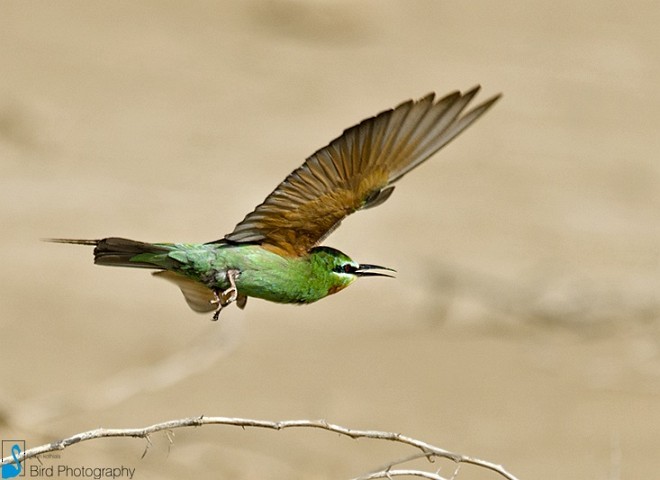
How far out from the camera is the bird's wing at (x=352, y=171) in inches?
152

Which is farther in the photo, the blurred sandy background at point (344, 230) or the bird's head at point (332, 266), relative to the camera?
the blurred sandy background at point (344, 230)

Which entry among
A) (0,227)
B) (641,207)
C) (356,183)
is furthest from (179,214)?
(356,183)

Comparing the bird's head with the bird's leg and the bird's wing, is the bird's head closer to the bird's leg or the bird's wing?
the bird's wing

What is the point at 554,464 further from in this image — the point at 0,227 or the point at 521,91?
the point at 521,91

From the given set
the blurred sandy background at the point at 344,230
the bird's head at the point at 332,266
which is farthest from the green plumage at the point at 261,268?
the blurred sandy background at the point at 344,230

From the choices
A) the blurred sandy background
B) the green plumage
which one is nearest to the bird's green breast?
the green plumage

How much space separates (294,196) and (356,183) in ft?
0.57

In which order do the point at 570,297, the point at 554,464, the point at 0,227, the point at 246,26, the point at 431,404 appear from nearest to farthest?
the point at 554,464, the point at 431,404, the point at 570,297, the point at 0,227, the point at 246,26

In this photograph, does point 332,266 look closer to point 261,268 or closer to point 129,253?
point 261,268

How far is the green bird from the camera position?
12.6ft

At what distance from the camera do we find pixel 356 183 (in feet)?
12.9

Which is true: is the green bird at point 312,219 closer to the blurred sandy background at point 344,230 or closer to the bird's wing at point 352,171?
the bird's wing at point 352,171

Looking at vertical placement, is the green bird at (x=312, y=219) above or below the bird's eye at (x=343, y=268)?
above

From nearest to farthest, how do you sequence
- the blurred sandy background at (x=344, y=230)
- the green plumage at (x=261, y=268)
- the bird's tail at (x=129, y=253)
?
1. the bird's tail at (x=129, y=253)
2. the green plumage at (x=261, y=268)
3. the blurred sandy background at (x=344, y=230)
